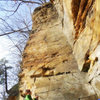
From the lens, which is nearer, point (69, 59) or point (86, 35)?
point (86, 35)

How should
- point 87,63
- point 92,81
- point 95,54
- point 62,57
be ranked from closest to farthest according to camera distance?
point 95,54 → point 92,81 → point 87,63 → point 62,57

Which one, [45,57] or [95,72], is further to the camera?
[45,57]

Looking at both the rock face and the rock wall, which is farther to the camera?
the rock face

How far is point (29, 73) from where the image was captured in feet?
16.3

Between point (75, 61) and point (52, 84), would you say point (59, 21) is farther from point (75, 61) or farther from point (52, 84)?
point (52, 84)

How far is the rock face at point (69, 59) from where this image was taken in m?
3.68

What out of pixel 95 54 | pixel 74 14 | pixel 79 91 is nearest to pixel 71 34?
pixel 74 14

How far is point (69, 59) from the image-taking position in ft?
16.2

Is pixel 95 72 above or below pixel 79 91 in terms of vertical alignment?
above

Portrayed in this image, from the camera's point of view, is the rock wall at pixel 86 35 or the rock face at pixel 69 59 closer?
the rock wall at pixel 86 35

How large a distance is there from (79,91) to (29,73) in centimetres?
195

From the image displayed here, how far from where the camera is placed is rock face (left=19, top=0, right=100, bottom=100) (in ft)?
12.1

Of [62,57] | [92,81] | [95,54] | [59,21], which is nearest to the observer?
[95,54]

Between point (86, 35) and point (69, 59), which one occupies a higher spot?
point (86, 35)
